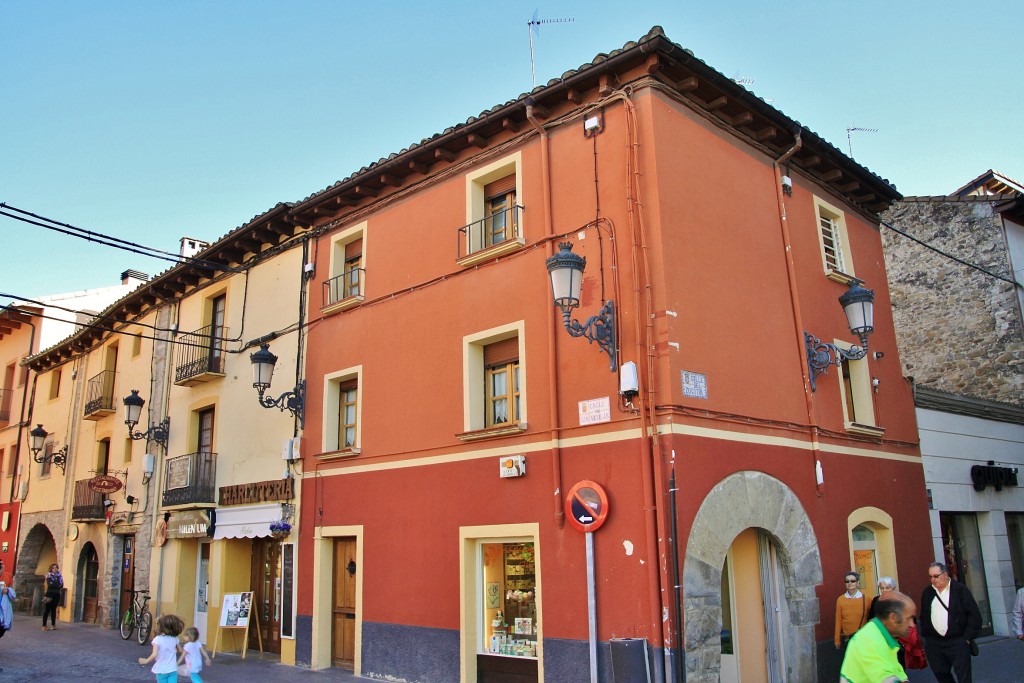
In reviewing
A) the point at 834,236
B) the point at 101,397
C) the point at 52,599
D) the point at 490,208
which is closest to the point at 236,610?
the point at 490,208

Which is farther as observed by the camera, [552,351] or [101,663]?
[101,663]

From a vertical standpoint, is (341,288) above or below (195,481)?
above

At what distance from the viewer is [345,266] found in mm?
13953

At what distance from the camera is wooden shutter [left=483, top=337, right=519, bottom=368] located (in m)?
10.7

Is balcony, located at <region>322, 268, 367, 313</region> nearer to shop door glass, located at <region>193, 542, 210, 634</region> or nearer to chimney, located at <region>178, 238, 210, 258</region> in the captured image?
shop door glass, located at <region>193, 542, 210, 634</region>

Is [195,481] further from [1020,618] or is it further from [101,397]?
[1020,618]

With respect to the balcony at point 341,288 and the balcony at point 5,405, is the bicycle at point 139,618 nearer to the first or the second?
the balcony at point 341,288

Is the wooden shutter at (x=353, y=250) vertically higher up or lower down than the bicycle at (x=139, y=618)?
higher up

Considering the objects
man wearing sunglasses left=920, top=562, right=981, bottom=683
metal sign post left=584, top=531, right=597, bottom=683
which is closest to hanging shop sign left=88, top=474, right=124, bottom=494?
metal sign post left=584, top=531, right=597, bottom=683

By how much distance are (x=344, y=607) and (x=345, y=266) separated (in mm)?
5742

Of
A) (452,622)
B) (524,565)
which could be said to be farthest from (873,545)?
(452,622)

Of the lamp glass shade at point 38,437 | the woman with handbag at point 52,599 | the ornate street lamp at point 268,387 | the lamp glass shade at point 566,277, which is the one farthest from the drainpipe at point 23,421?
the lamp glass shade at point 566,277

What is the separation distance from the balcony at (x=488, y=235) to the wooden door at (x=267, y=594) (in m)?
6.71

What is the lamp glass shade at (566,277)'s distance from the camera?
337 inches
